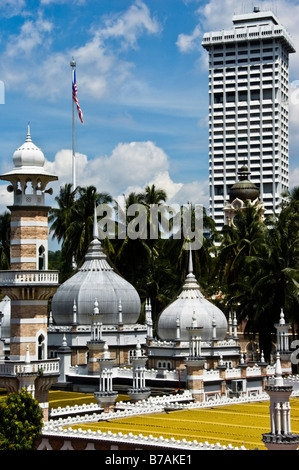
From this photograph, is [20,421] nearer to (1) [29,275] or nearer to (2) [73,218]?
(1) [29,275]

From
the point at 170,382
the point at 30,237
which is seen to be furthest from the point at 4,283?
the point at 170,382

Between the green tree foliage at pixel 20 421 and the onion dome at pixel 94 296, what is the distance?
2185 centimetres

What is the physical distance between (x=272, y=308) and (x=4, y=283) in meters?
26.7

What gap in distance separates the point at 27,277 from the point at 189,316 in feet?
55.9

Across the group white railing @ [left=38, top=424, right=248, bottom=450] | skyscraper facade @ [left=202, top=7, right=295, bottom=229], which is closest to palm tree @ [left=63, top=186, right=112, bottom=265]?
white railing @ [left=38, top=424, right=248, bottom=450]

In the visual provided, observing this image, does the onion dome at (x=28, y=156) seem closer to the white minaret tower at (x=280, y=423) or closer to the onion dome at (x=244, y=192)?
the white minaret tower at (x=280, y=423)

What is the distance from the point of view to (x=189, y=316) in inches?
2222

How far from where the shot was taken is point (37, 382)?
40.9 metres

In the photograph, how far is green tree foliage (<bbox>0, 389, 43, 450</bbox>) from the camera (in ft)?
118

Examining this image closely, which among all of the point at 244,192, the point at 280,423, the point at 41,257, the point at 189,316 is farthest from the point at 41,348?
the point at 244,192

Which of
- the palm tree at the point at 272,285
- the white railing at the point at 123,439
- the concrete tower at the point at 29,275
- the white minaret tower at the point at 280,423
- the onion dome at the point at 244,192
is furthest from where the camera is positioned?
the onion dome at the point at 244,192

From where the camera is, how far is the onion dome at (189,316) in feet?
185

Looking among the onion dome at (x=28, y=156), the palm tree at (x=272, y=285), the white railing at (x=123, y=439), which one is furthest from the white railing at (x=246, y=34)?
the white railing at (x=123, y=439)
